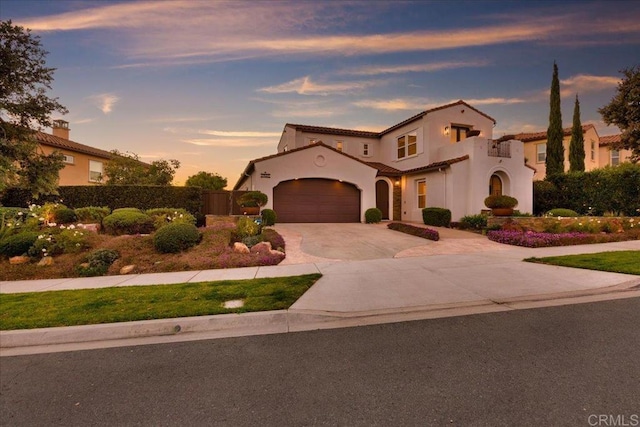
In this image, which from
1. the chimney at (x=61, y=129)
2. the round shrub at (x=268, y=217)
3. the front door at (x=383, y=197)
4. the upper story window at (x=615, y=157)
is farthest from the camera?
the upper story window at (x=615, y=157)

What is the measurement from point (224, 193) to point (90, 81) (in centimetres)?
839

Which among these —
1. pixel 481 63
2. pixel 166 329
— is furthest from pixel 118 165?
pixel 481 63

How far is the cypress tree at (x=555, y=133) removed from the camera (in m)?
21.6

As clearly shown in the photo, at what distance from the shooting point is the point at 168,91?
590 inches

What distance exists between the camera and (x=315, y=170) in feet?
59.8

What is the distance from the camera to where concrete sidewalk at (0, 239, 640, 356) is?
162 inches

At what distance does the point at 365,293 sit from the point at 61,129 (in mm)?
32096

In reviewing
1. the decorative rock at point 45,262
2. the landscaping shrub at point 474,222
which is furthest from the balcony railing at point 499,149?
the decorative rock at point 45,262

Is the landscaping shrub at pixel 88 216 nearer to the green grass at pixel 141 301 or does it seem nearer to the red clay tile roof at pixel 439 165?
the green grass at pixel 141 301

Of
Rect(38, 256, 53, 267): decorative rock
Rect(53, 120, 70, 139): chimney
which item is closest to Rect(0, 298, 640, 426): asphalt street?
Rect(38, 256, 53, 267): decorative rock

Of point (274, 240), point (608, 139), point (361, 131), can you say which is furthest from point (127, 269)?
point (608, 139)

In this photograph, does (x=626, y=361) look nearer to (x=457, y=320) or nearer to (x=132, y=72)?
(x=457, y=320)

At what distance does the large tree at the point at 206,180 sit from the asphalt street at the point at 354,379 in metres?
48.9

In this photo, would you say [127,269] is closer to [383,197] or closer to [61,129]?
[383,197]
